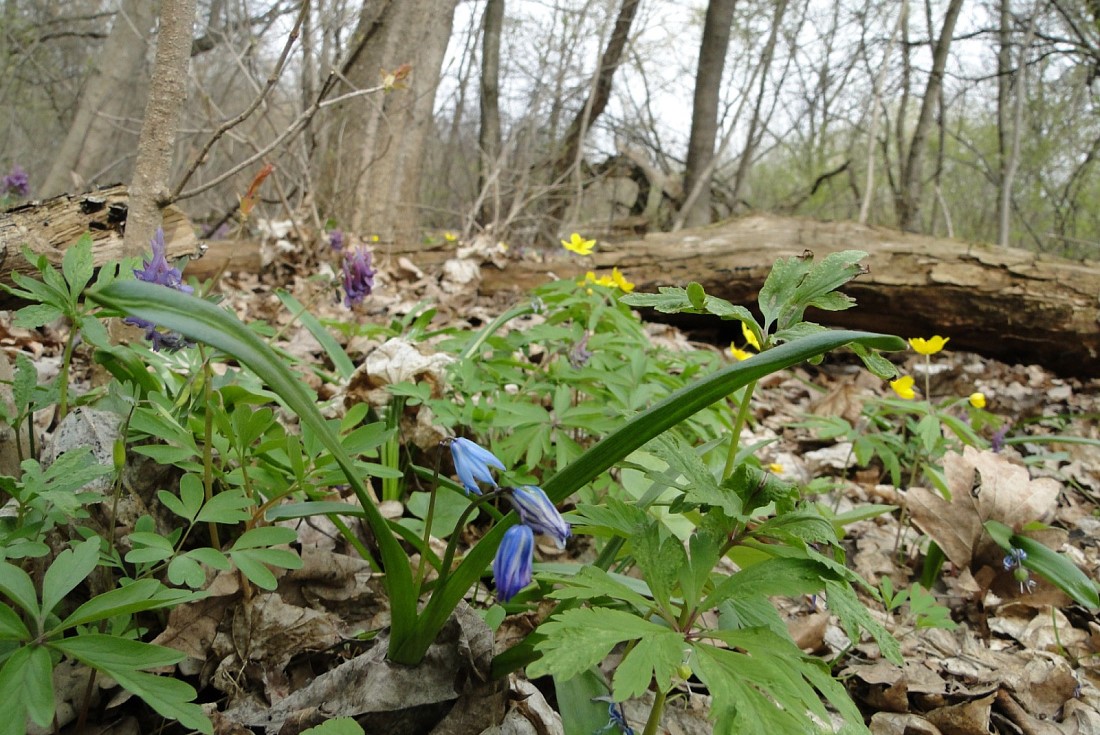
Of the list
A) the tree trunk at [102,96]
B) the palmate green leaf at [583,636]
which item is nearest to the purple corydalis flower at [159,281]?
the palmate green leaf at [583,636]

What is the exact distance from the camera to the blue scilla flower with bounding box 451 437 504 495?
911 millimetres

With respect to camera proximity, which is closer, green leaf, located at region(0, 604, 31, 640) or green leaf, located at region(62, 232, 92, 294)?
green leaf, located at region(0, 604, 31, 640)

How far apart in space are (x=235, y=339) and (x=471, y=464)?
0.34 m

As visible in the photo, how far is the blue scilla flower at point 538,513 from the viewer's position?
83 cm

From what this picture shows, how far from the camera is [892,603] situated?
5.15 feet

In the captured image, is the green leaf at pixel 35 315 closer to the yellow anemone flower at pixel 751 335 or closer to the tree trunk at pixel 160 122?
the tree trunk at pixel 160 122

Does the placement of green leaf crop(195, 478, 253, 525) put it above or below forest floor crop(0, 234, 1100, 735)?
above

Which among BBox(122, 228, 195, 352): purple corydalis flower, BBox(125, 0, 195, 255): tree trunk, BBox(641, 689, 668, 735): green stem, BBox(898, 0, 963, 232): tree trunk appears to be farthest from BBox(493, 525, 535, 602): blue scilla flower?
BBox(898, 0, 963, 232): tree trunk

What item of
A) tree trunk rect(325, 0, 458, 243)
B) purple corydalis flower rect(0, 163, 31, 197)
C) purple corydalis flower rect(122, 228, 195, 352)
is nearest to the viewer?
purple corydalis flower rect(122, 228, 195, 352)

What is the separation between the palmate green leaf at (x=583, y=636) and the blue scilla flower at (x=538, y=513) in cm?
9

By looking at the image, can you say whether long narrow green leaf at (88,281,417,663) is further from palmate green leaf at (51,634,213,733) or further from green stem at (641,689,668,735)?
green stem at (641,689,668,735)

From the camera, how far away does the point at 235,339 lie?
75cm

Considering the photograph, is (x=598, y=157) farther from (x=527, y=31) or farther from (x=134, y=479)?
(x=134, y=479)

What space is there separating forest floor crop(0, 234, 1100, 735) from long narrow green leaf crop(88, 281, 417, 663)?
0.27 metres
